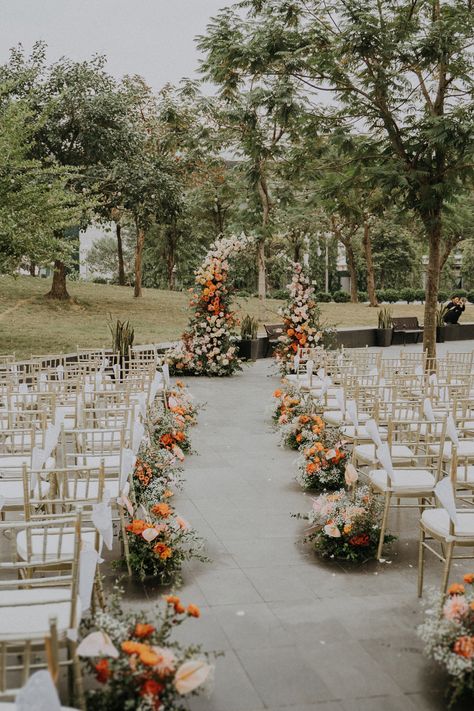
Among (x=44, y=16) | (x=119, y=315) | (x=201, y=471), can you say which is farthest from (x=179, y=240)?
(x=201, y=471)

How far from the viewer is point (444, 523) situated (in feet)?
15.1

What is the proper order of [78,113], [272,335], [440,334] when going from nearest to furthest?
[272,335], [78,113], [440,334]

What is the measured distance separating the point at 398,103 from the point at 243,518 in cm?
819

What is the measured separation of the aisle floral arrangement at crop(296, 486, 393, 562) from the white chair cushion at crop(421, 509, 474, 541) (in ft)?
2.48

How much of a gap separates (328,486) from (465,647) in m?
4.03

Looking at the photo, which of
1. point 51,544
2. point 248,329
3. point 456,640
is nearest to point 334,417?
point 51,544

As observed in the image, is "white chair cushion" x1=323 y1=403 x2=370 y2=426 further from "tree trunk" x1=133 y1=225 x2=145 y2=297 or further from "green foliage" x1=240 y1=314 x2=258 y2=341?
"tree trunk" x1=133 y1=225 x2=145 y2=297

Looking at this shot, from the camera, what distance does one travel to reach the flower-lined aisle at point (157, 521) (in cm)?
504

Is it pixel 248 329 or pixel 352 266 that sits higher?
pixel 352 266

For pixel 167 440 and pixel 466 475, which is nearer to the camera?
pixel 466 475

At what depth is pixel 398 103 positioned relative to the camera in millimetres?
12008

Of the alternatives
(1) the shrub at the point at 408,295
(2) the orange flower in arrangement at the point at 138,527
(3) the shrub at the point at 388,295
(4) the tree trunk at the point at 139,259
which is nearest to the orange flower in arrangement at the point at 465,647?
(2) the orange flower in arrangement at the point at 138,527

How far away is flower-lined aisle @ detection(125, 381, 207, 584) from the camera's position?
504cm

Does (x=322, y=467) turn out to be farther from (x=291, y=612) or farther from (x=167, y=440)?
(x=291, y=612)
